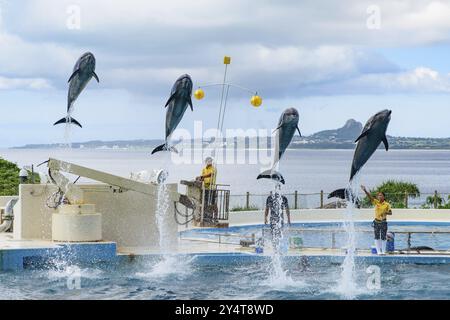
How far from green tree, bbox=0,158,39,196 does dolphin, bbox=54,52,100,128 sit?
419 inches

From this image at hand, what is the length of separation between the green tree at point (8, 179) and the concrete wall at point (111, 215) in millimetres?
9241

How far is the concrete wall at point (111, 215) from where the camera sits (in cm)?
1639

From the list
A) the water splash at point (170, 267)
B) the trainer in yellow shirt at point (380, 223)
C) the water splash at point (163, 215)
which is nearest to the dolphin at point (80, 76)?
the water splash at point (163, 215)

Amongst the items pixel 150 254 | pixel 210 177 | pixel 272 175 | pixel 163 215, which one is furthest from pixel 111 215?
pixel 272 175

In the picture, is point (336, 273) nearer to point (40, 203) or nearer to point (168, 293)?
point (168, 293)

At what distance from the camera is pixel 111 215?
1658cm

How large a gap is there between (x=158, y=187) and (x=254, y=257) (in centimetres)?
239

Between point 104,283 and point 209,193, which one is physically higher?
point 209,193

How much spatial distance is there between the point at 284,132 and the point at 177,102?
7.69ft

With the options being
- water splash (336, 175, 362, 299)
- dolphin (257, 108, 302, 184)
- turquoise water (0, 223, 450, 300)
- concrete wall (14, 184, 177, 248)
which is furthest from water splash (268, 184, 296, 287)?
concrete wall (14, 184, 177, 248)

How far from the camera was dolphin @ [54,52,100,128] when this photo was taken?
1506 cm
